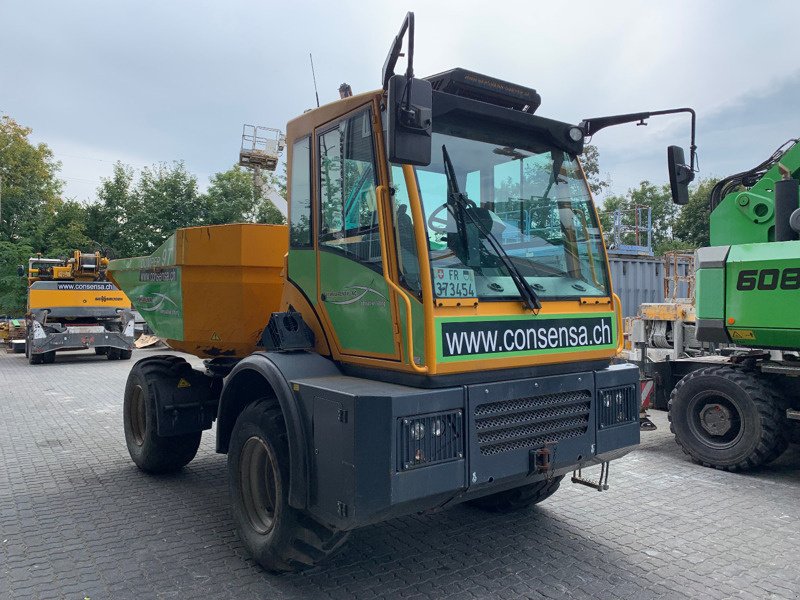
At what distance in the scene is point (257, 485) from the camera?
4.16 meters

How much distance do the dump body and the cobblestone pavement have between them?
1449 mm

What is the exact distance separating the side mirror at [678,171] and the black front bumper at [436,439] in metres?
1.57

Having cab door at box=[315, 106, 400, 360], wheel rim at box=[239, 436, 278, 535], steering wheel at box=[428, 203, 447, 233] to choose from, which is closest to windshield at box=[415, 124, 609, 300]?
steering wheel at box=[428, 203, 447, 233]

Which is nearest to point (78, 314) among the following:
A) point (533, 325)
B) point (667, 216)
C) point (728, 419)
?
point (728, 419)

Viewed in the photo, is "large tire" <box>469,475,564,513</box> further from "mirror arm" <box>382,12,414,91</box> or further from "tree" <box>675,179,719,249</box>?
"tree" <box>675,179,719,249</box>

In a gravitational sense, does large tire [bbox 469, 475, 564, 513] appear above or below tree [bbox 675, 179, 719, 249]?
below

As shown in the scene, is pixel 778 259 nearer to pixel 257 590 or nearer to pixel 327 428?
pixel 327 428

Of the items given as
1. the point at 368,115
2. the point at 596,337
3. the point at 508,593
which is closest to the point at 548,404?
the point at 596,337

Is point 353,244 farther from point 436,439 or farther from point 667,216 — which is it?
point 667,216

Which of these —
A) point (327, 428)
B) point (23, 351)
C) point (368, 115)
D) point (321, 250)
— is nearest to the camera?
point (327, 428)

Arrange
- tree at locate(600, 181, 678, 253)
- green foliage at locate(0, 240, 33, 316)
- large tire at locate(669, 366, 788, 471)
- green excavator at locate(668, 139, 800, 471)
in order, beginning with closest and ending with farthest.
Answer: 1. green excavator at locate(668, 139, 800, 471)
2. large tire at locate(669, 366, 788, 471)
3. green foliage at locate(0, 240, 33, 316)
4. tree at locate(600, 181, 678, 253)

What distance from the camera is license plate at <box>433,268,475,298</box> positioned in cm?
337

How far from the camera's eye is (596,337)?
4121 mm

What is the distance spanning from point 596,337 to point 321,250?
1.90 meters
